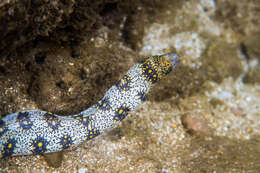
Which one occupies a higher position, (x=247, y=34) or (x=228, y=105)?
(x=247, y=34)

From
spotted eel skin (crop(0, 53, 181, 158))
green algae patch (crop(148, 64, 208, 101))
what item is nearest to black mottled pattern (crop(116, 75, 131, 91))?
spotted eel skin (crop(0, 53, 181, 158))

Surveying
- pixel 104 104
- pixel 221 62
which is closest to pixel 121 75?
pixel 104 104

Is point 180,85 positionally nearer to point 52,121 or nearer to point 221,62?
point 221,62

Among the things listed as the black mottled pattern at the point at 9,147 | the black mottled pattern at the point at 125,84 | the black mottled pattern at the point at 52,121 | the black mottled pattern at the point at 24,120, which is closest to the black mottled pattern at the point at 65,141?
the black mottled pattern at the point at 52,121

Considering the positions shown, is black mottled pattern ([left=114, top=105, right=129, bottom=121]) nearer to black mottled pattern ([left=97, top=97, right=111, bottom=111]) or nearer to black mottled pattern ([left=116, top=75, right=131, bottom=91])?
black mottled pattern ([left=97, top=97, right=111, bottom=111])

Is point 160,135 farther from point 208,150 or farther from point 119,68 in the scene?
point 119,68

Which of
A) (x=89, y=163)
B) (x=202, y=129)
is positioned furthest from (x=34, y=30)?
(x=202, y=129)
